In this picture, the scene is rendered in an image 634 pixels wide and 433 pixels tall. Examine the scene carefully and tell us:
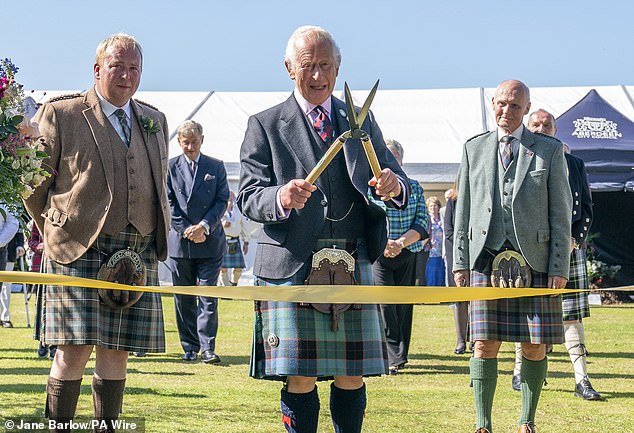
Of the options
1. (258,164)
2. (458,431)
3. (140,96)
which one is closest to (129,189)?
(258,164)

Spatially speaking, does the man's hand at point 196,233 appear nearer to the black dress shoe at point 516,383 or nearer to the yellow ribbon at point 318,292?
the black dress shoe at point 516,383

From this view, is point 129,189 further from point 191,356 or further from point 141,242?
point 191,356

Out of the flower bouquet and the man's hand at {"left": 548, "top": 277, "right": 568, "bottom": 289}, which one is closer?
→ the flower bouquet

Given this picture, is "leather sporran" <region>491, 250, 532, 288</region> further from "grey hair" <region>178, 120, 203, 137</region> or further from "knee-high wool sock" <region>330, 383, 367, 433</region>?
"grey hair" <region>178, 120, 203, 137</region>

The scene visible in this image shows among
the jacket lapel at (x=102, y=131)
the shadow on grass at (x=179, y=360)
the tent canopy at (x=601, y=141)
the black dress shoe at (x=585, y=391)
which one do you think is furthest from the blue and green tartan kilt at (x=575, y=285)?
the tent canopy at (x=601, y=141)

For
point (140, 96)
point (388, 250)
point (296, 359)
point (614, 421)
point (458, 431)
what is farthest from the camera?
point (140, 96)

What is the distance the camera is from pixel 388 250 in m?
8.16

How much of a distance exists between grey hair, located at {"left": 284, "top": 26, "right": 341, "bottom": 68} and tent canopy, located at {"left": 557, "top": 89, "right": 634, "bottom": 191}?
41.5ft

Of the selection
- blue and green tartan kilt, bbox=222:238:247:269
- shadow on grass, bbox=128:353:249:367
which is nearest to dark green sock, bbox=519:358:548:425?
shadow on grass, bbox=128:353:249:367

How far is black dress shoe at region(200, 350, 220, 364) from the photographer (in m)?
8.62

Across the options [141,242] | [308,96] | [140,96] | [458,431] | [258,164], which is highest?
[140,96]

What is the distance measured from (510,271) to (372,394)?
2.20 metres

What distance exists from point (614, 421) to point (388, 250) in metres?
2.56

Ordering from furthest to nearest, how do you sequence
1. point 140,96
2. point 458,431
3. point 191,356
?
1. point 140,96
2. point 191,356
3. point 458,431
